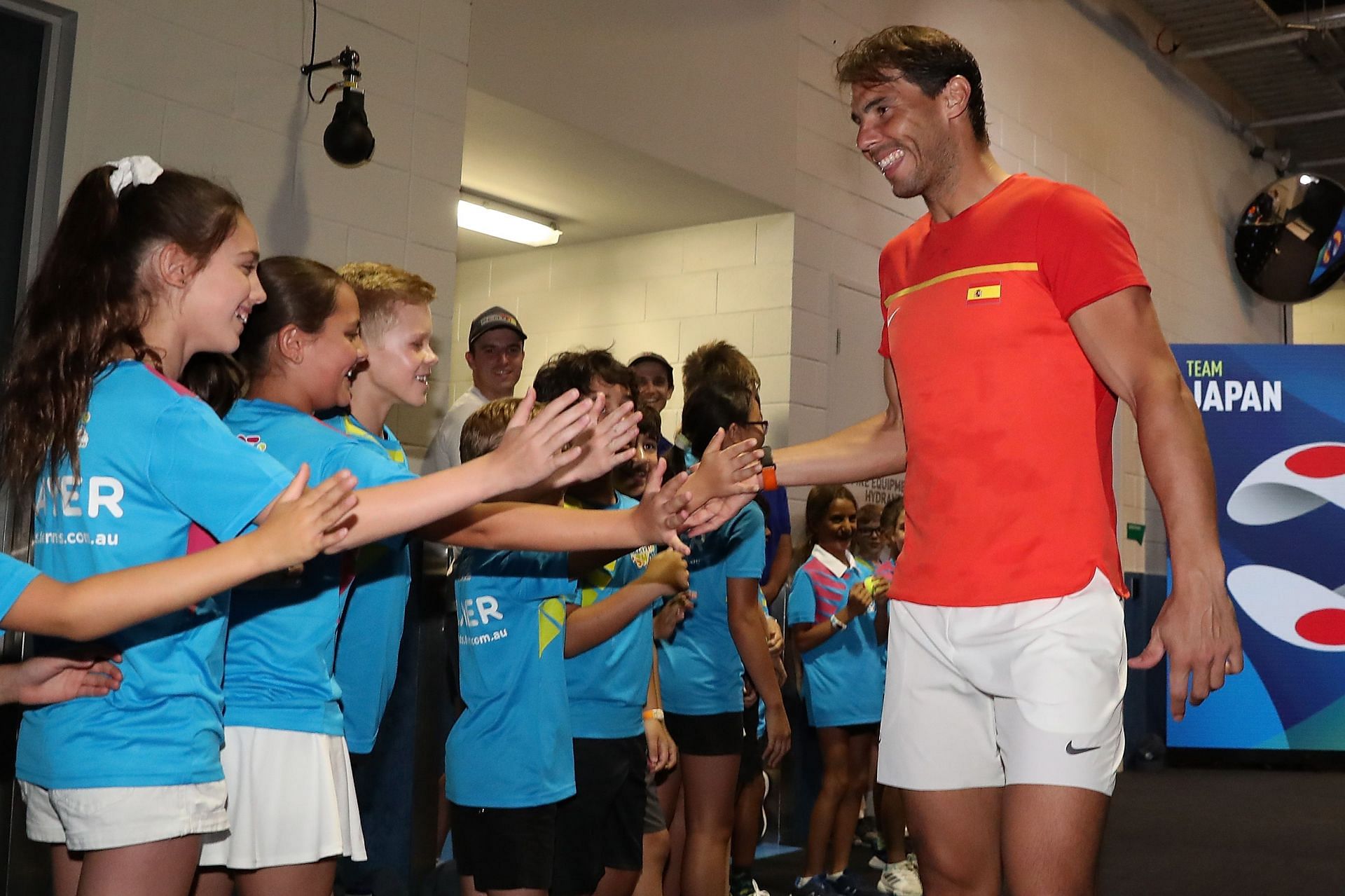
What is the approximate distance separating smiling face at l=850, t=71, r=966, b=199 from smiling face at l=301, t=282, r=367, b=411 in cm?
90

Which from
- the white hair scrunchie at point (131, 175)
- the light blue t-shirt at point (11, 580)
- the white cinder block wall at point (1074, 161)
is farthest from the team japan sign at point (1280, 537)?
the light blue t-shirt at point (11, 580)

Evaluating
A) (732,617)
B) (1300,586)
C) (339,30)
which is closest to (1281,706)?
(1300,586)

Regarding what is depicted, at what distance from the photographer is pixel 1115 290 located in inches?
66.8

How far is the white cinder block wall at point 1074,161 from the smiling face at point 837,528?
0.94 meters

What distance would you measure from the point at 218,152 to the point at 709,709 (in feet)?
6.58

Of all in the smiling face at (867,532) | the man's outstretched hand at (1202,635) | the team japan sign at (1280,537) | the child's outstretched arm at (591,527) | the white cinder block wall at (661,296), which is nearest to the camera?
the man's outstretched hand at (1202,635)

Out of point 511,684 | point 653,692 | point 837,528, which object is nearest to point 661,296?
point 837,528

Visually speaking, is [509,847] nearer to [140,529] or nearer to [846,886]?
[140,529]

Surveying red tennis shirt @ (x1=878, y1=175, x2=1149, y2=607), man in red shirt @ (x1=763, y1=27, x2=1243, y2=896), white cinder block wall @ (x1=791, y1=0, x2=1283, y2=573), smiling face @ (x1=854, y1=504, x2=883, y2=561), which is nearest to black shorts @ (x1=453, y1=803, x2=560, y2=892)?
man in red shirt @ (x1=763, y1=27, x2=1243, y2=896)

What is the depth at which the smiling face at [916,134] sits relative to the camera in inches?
76.0

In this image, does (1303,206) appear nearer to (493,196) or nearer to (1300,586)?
(1300,586)

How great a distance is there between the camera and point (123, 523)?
1.52 meters

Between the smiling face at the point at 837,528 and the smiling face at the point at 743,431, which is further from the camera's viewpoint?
the smiling face at the point at 837,528

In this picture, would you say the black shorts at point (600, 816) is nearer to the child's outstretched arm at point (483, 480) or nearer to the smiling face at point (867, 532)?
the child's outstretched arm at point (483, 480)
